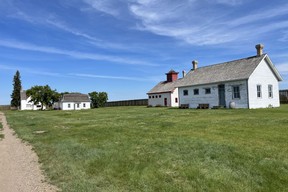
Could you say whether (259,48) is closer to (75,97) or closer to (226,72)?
(226,72)

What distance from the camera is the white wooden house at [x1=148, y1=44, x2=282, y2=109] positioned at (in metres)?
25.8

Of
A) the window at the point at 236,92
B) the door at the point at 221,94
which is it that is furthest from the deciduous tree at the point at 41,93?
the window at the point at 236,92

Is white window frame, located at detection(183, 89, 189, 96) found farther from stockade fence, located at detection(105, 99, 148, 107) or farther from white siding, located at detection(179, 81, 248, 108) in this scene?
stockade fence, located at detection(105, 99, 148, 107)

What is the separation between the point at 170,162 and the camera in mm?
5848

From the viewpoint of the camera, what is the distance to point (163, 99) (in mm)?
46469

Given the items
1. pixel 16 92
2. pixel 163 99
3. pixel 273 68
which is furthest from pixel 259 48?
pixel 16 92

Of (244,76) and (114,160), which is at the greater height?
(244,76)

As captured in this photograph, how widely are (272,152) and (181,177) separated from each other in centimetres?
278

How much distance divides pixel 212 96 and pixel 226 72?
3162mm

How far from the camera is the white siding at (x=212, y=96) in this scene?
1020 inches

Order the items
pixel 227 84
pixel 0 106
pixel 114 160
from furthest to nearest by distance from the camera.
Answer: pixel 0 106 < pixel 227 84 < pixel 114 160

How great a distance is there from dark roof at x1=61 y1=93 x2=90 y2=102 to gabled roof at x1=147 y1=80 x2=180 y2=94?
29.0 metres

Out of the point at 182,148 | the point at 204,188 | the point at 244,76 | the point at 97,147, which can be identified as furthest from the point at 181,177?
the point at 244,76

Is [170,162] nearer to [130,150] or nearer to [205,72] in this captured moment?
[130,150]
